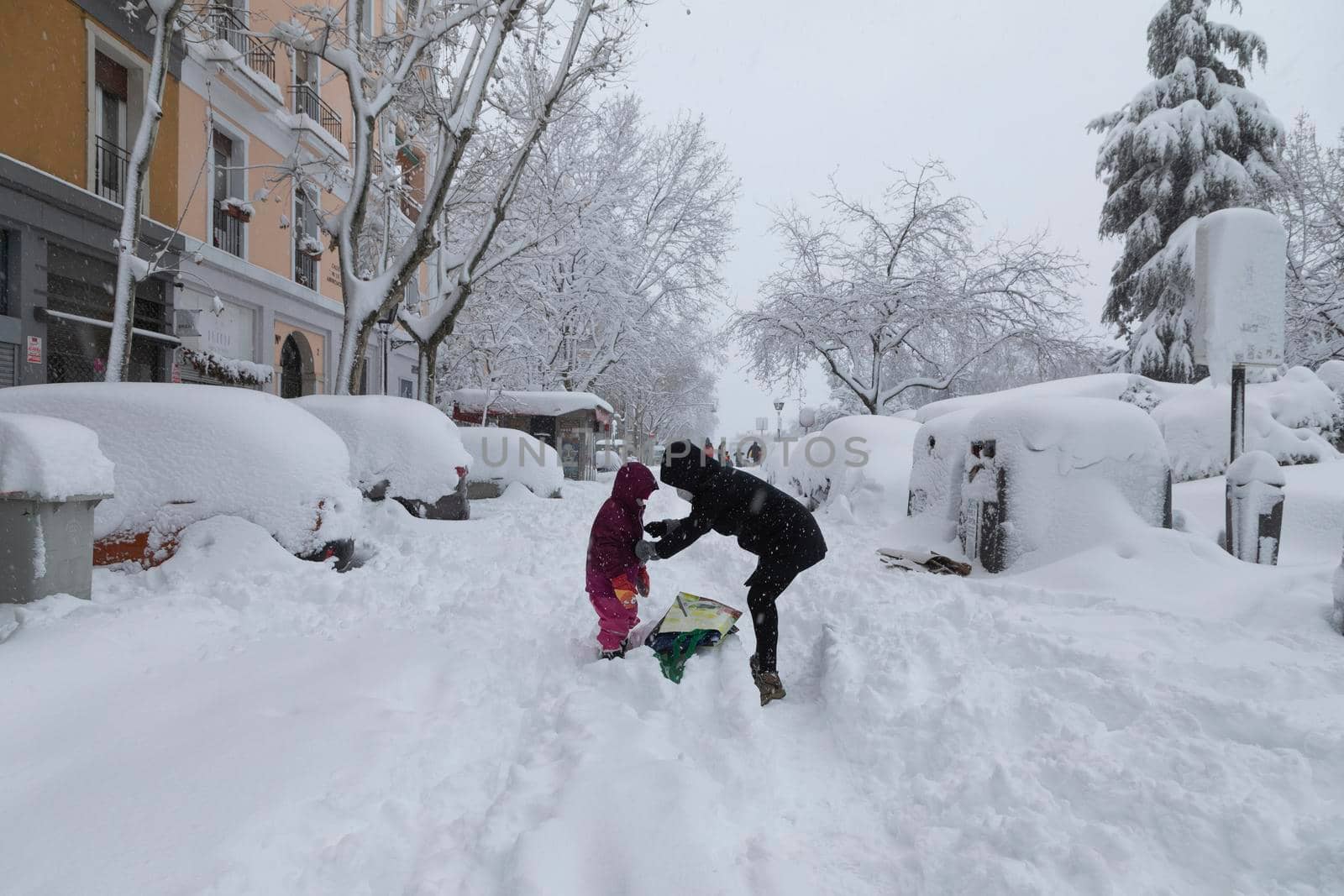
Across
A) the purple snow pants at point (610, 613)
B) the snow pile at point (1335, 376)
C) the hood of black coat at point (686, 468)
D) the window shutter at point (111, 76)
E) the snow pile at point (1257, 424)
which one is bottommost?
the purple snow pants at point (610, 613)

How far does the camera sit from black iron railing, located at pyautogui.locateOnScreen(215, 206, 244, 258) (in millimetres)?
14070

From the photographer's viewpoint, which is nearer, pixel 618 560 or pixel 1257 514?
pixel 618 560

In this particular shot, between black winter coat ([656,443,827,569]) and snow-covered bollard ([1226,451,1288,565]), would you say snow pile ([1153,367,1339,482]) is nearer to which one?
snow-covered bollard ([1226,451,1288,565])

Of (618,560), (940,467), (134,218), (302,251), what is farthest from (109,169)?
(940,467)

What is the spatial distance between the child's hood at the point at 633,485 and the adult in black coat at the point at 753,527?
25 centimetres

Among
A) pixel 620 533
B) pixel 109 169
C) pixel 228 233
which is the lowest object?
pixel 620 533

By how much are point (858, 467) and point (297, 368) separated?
15.5m

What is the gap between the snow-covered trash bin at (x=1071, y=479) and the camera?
564 centimetres

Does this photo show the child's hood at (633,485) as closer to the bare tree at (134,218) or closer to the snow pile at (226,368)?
the bare tree at (134,218)

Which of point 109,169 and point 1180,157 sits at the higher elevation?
point 1180,157

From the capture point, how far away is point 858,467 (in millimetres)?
9570

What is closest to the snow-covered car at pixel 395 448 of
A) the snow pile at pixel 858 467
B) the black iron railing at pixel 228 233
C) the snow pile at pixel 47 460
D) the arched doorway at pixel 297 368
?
the snow pile at pixel 47 460

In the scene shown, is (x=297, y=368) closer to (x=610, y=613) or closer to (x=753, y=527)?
(x=610, y=613)

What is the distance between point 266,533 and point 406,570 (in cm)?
124
